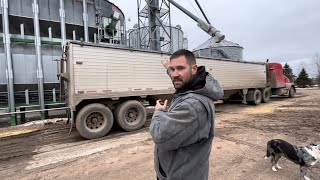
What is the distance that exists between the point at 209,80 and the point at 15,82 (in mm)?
13274

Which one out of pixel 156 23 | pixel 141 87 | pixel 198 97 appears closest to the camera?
pixel 198 97

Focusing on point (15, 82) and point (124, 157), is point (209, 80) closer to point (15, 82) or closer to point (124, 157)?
point (124, 157)

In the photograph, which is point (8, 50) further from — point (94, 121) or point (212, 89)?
point (212, 89)

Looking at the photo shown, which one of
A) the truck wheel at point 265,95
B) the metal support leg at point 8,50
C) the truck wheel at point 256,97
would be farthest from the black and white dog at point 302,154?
the truck wheel at point 265,95

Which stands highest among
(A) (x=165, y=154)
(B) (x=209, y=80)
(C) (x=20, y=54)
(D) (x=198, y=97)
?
(C) (x=20, y=54)

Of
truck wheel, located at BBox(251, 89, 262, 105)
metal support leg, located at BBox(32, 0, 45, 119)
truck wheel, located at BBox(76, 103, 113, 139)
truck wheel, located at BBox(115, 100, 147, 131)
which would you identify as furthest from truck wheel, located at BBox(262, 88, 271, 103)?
metal support leg, located at BBox(32, 0, 45, 119)

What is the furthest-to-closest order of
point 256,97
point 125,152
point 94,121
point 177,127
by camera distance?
point 256,97 → point 94,121 → point 125,152 → point 177,127

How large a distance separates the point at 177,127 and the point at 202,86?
1.19ft

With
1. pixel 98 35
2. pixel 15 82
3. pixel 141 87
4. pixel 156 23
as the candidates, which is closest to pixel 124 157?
pixel 141 87

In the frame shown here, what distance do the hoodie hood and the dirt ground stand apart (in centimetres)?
339

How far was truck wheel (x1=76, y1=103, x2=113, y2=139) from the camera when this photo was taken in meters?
8.59

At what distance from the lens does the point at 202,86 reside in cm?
184

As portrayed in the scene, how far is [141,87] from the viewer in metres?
10.2

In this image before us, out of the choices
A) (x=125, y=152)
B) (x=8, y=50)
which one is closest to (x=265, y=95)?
(x=125, y=152)
